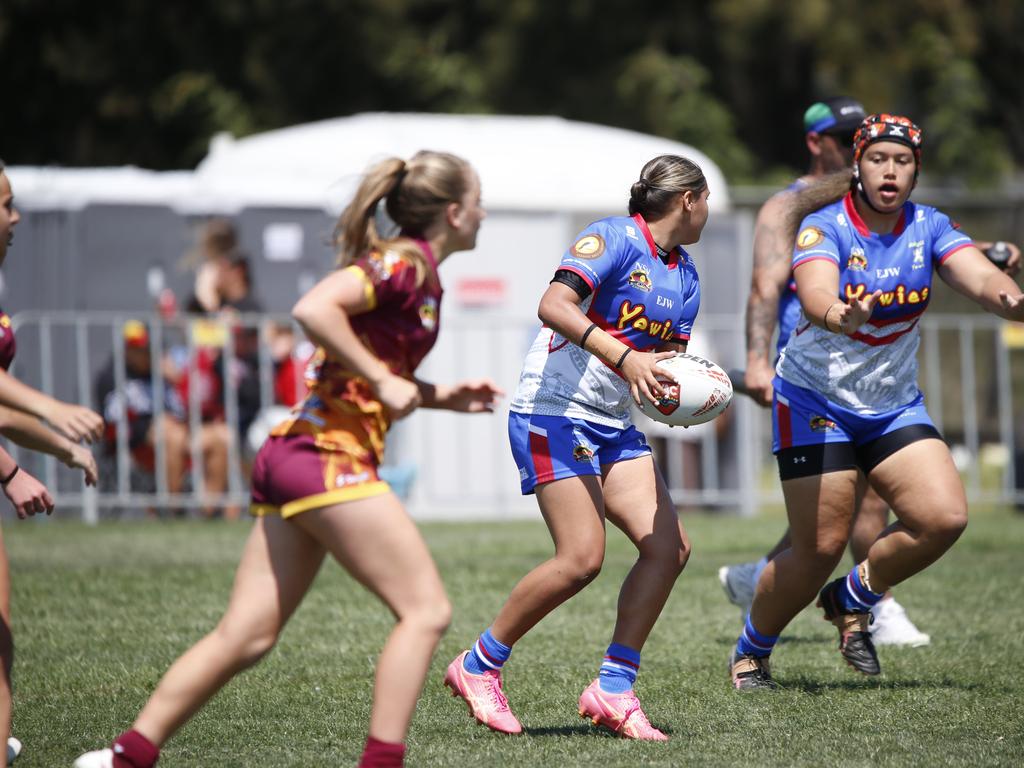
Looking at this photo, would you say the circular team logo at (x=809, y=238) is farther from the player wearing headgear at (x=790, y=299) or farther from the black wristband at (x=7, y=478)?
the black wristband at (x=7, y=478)

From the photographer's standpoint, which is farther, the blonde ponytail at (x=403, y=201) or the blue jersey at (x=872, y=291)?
the blue jersey at (x=872, y=291)

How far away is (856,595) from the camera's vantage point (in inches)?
242

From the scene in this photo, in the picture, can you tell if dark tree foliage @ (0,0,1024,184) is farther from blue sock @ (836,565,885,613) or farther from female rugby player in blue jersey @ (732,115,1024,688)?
blue sock @ (836,565,885,613)

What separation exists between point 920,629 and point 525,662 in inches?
85.3

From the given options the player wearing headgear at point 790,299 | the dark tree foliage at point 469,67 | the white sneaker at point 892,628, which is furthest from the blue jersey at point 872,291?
the dark tree foliage at point 469,67

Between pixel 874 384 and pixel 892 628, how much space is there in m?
1.90

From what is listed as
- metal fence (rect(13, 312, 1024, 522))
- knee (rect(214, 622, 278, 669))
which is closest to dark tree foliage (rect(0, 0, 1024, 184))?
metal fence (rect(13, 312, 1024, 522))

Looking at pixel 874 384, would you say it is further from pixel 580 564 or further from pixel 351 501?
pixel 351 501

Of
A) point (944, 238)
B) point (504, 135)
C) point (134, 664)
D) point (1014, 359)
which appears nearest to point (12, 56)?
point (504, 135)

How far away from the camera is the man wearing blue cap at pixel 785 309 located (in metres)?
6.74

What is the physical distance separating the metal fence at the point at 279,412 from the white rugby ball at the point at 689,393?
822cm

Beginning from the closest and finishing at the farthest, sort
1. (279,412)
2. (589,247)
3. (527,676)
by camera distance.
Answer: (589,247) → (527,676) → (279,412)

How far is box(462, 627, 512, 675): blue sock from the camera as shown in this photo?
5559mm

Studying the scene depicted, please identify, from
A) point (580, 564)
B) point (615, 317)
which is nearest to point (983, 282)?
point (615, 317)
